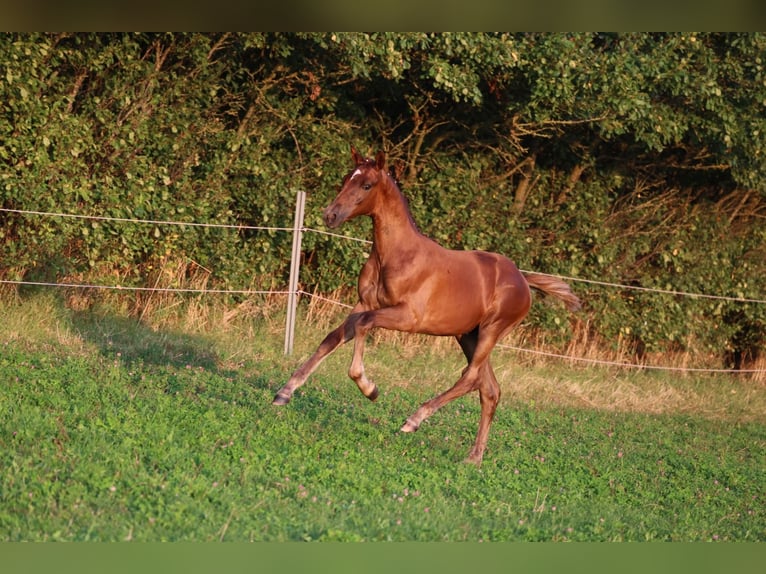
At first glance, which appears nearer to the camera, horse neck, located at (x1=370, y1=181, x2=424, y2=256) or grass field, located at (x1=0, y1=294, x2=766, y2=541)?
grass field, located at (x1=0, y1=294, x2=766, y2=541)

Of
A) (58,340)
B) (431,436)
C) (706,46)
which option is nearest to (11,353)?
(58,340)

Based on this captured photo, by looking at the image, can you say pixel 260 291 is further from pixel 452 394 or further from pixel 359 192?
pixel 359 192

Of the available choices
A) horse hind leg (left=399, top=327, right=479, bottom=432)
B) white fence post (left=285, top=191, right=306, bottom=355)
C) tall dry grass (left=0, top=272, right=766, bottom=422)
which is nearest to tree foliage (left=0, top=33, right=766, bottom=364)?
tall dry grass (left=0, top=272, right=766, bottom=422)

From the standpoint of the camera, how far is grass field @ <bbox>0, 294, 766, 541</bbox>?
20.1ft

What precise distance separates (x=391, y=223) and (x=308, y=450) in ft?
6.52

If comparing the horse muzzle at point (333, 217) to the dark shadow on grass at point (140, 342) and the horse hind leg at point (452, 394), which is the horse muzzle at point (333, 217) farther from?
the dark shadow on grass at point (140, 342)

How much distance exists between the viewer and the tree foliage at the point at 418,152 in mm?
12828

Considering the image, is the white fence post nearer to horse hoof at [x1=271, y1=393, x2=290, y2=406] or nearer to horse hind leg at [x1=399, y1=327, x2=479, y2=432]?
horse hind leg at [x1=399, y1=327, x2=479, y2=432]

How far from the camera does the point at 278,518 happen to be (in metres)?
6.07

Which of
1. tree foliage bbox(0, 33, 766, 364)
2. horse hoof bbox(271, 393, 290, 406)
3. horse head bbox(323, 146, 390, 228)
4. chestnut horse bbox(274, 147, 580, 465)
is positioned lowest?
horse hoof bbox(271, 393, 290, 406)

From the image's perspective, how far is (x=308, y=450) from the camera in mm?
7930

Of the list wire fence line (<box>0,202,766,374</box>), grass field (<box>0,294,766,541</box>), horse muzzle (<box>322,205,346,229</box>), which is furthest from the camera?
wire fence line (<box>0,202,766,374</box>)

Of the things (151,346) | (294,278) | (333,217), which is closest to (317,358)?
(333,217)

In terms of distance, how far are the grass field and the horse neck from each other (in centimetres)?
177
